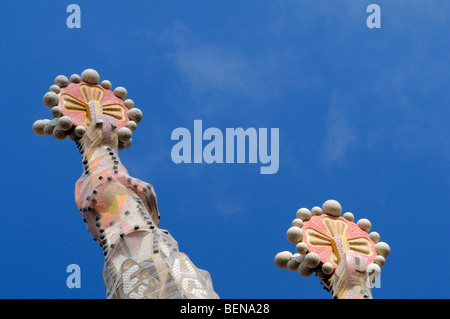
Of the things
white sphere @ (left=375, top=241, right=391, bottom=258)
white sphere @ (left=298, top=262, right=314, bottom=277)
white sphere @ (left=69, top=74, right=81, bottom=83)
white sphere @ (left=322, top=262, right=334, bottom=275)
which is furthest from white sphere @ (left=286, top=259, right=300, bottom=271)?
white sphere @ (left=69, top=74, right=81, bottom=83)

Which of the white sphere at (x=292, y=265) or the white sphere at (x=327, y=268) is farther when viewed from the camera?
the white sphere at (x=292, y=265)

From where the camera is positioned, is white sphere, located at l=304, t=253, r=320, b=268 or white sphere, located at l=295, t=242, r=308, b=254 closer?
white sphere, located at l=304, t=253, r=320, b=268

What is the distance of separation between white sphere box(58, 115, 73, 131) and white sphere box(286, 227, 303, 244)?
314 centimetres

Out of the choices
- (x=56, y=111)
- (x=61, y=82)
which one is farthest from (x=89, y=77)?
(x=56, y=111)

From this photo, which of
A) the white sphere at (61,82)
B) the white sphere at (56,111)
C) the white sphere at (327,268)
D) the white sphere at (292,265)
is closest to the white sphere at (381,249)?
the white sphere at (327,268)

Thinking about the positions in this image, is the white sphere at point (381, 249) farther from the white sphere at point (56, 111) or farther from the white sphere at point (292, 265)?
the white sphere at point (56, 111)

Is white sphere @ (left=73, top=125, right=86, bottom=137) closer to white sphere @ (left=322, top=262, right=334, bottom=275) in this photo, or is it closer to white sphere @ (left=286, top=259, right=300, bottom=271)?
white sphere @ (left=286, top=259, right=300, bottom=271)

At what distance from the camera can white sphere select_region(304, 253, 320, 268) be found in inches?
440

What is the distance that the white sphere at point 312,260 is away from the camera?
1116 cm

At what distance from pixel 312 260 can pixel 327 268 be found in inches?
8.0

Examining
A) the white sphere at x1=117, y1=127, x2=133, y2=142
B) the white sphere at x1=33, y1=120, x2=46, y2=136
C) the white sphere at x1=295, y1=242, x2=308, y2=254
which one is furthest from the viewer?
the white sphere at x1=33, y1=120, x2=46, y2=136

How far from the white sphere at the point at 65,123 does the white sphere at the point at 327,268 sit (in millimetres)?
3706

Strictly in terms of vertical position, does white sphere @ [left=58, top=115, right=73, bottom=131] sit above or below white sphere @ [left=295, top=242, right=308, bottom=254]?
above

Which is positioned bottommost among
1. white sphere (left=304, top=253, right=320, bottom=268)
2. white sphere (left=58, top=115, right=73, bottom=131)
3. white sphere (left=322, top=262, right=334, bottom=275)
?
white sphere (left=322, top=262, right=334, bottom=275)
